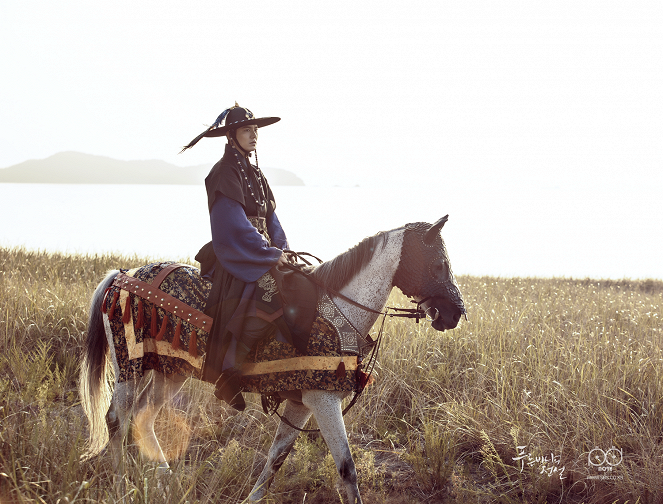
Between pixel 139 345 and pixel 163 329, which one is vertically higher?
pixel 163 329

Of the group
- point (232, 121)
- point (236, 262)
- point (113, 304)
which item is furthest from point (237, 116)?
point (113, 304)

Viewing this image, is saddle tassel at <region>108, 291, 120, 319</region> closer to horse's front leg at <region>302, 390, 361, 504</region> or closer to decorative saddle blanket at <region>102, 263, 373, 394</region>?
decorative saddle blanket at <region>102, 263, 373, 394</region>

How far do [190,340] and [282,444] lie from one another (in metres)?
1.06

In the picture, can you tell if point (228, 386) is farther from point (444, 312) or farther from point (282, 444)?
point (444, 312)

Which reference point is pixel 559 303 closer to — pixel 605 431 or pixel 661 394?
pixel 661 394

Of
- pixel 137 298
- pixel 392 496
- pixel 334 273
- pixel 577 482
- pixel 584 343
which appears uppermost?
pixel 334 273

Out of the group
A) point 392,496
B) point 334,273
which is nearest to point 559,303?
point 392,496

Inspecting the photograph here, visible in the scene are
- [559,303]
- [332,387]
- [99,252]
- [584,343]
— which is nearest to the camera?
[332,387]

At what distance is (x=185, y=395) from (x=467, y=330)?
11.4ft

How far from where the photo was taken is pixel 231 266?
3.03 m

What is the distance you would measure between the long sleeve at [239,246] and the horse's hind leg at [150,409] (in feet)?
4.05

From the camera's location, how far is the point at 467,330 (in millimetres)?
5523

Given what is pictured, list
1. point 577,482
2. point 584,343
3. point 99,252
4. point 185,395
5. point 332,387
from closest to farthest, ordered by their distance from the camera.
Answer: point 332,387, point 577,482, point 185,395, point 584,343, point 99,252

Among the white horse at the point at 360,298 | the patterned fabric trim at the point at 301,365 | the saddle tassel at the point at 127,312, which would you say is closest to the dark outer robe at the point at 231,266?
the patterned fabric trim at the point at 301,365
